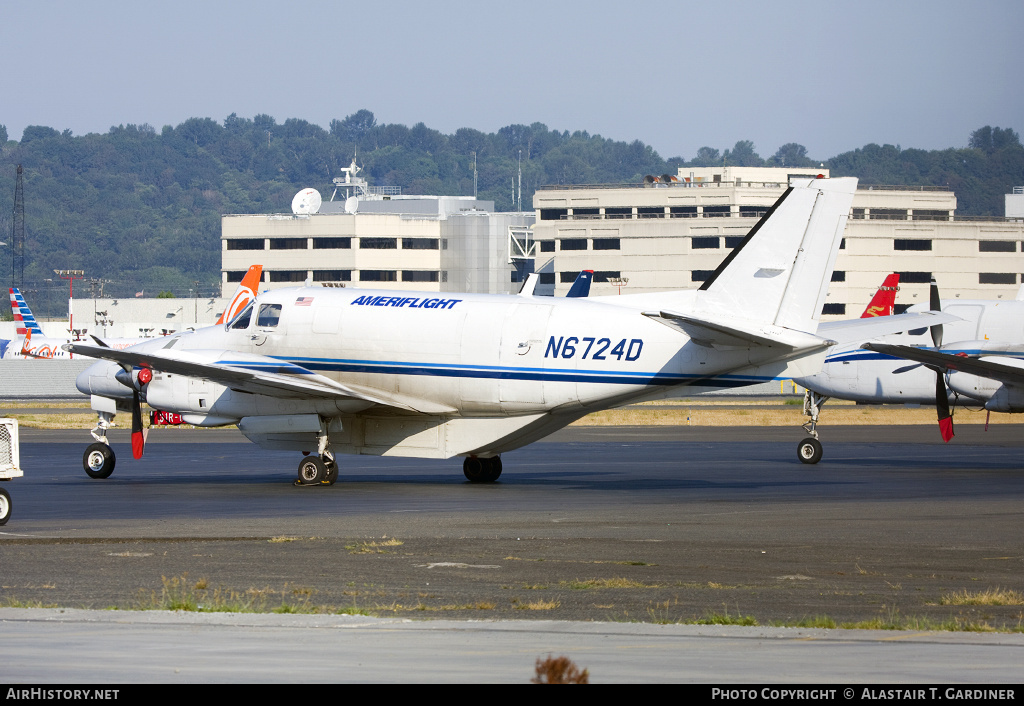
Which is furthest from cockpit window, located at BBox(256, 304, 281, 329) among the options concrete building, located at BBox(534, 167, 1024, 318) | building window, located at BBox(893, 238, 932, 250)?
building window, located at BBox(893, 238, 932, 250)

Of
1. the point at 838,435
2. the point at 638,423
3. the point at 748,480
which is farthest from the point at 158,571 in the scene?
the point at 638,423

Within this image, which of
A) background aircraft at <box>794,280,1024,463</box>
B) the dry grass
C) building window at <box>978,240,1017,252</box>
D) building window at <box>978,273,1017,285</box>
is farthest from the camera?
building window at <box>978,240,1017,252</box>

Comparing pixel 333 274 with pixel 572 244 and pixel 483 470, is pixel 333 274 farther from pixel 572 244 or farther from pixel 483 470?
pixel 483 470

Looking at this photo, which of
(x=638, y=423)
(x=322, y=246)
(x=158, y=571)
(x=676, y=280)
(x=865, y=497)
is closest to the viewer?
(x=158, y=571)

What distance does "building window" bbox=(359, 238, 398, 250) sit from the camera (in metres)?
166

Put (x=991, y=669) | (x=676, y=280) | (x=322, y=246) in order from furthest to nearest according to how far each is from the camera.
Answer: (x=322, y=246), (x=676, y=280), (x=991, y=669)

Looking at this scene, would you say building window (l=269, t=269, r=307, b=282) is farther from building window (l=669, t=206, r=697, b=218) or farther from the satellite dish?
building window (l=669, t=206, r=697, b=218)

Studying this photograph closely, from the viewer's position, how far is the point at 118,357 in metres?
28.3

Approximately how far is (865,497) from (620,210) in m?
138

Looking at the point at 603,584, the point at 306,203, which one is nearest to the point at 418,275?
the point at 306,203

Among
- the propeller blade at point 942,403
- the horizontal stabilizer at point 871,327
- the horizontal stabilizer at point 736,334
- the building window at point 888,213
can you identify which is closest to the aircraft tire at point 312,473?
the horizontal stabilizer at point 736,334

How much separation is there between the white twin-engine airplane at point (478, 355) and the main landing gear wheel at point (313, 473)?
4 cm

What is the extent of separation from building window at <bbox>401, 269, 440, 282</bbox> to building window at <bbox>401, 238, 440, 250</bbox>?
3.00m

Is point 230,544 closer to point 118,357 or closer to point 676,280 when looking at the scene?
point 118,357
